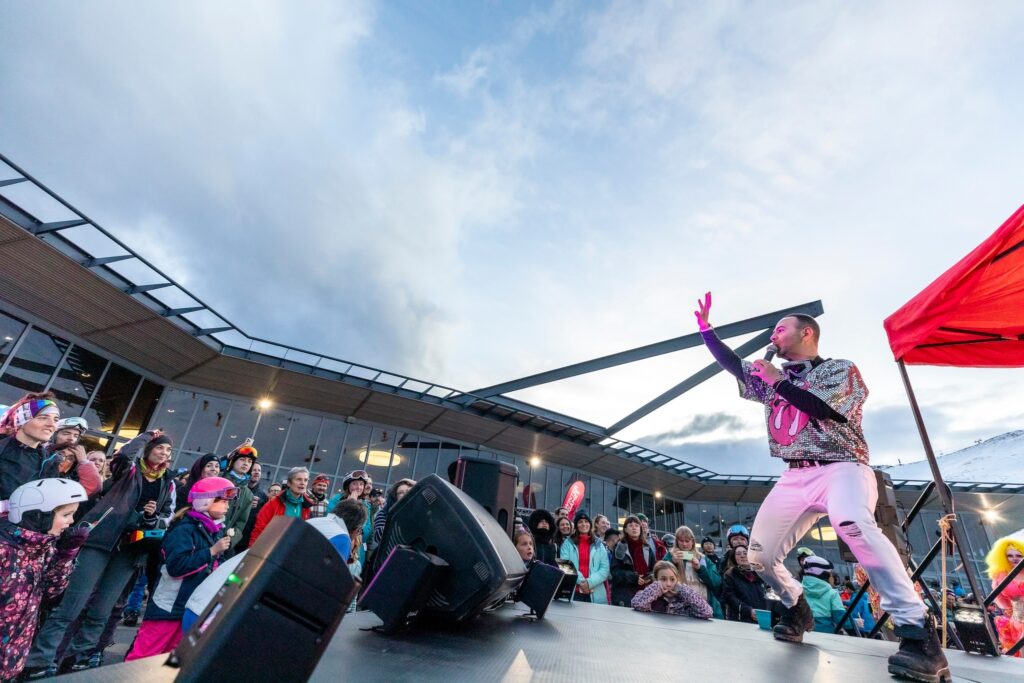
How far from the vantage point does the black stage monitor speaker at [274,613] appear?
760mm

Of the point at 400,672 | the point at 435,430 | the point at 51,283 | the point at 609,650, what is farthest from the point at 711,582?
the point at 51,283

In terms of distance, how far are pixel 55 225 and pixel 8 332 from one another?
377cm

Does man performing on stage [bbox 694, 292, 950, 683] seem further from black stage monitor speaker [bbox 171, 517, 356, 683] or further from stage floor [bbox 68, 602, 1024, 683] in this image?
black stage monitor speaker [bbox 171, 517, 356, 683]

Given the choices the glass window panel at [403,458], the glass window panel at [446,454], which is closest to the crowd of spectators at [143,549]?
the glass window panel at [403,458]

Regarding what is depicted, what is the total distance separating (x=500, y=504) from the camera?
317 cm

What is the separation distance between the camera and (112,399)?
1259 centimetres

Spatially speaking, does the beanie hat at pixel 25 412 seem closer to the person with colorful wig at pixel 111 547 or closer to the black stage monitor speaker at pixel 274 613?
the person with colorful wig at pixel 111 547

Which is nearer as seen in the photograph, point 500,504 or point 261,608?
point 261,608

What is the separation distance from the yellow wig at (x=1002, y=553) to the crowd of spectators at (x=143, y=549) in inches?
0.4

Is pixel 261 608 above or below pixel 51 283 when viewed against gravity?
below

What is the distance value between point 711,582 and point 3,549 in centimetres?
683

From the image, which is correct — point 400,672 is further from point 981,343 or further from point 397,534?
point 981,343

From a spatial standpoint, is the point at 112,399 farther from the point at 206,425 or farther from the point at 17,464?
the point at 17,464

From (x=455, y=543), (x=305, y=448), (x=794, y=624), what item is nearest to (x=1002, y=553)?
(x=794, y=624)
